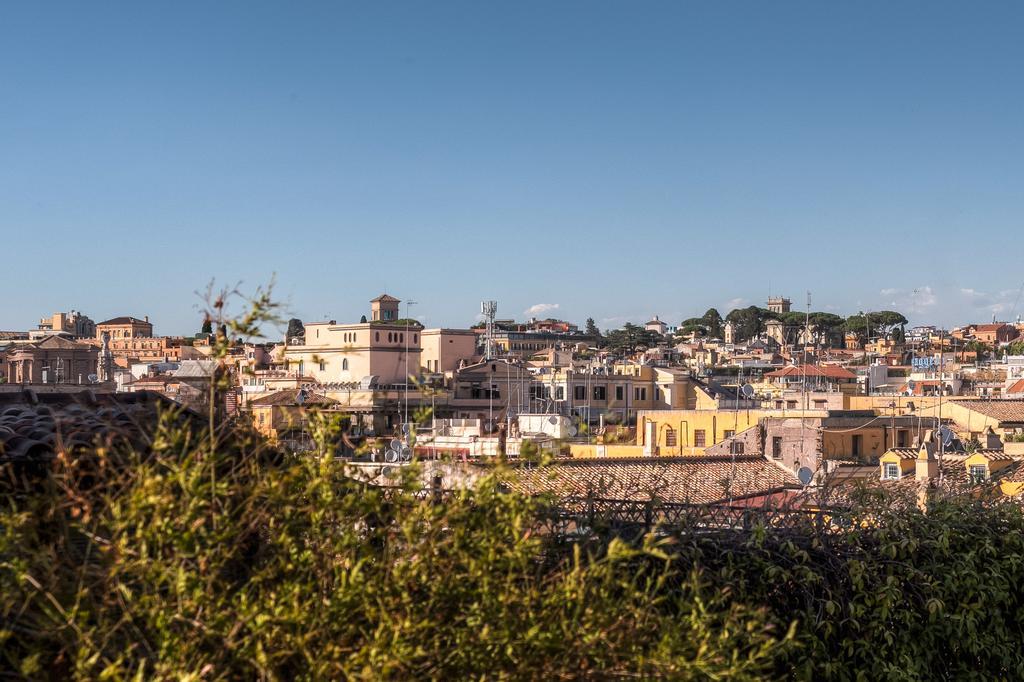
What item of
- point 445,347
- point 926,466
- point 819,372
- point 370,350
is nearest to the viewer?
point 926,466

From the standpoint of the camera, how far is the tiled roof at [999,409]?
29564 mm

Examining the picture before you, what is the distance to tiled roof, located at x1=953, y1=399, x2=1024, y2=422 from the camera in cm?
2956

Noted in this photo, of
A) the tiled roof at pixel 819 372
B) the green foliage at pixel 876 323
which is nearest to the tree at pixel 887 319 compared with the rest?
the green foliage at pixel 876 323

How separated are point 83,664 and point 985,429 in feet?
93.9

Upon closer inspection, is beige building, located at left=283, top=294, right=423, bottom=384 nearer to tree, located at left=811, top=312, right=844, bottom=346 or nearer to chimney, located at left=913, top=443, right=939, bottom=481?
chimney, located at left=913, top=443, right=939, bottom=481

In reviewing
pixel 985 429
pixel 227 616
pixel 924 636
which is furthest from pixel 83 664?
pixel 985 429

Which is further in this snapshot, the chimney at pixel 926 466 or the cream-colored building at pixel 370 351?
the cream-colored building at pixel 370 351

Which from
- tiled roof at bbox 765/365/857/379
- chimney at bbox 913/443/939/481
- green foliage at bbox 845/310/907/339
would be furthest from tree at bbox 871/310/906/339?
chimney at bbox 913/443/939/481

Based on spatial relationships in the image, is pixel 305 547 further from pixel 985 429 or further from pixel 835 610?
pixel 985 429

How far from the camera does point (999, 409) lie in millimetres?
30172

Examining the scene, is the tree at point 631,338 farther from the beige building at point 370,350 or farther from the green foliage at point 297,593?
the green foliage at point 297,593

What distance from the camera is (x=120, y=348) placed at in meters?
77.8

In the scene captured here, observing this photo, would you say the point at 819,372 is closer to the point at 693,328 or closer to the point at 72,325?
the point at 72,325

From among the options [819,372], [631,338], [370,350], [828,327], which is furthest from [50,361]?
[828,327]
